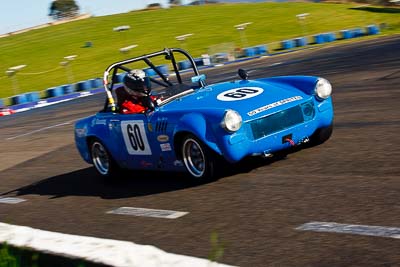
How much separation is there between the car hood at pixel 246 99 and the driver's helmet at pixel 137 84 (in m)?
0.49

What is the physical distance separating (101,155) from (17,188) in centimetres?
133

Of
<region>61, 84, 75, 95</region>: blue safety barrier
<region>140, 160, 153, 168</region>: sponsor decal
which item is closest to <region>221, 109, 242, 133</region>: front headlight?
<region>140, 160, 153, 168</region>: sponsor decal

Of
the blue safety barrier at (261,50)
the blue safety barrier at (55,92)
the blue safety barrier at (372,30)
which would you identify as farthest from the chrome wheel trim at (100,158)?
the blue safety barrier at (372,30)

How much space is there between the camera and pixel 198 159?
713 cm

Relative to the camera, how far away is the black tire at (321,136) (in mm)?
7790

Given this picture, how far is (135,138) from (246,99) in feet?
4.54

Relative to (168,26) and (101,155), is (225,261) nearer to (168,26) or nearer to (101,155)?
(101,155)

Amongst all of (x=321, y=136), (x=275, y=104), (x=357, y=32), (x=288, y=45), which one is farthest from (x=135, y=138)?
(x=357, y=32)

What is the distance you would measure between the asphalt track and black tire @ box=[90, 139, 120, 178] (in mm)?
131

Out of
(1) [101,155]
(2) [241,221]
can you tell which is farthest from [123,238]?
(1) [101,155]

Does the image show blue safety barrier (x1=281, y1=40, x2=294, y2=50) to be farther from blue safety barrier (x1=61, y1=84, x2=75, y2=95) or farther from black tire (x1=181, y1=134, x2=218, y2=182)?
black tire (x1=181, y1=134, x2=218, y2=182)

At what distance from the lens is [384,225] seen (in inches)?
181

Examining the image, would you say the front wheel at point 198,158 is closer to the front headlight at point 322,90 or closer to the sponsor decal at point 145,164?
the sponsor decal at point 145,164

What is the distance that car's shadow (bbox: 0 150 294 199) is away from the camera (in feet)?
24.7
